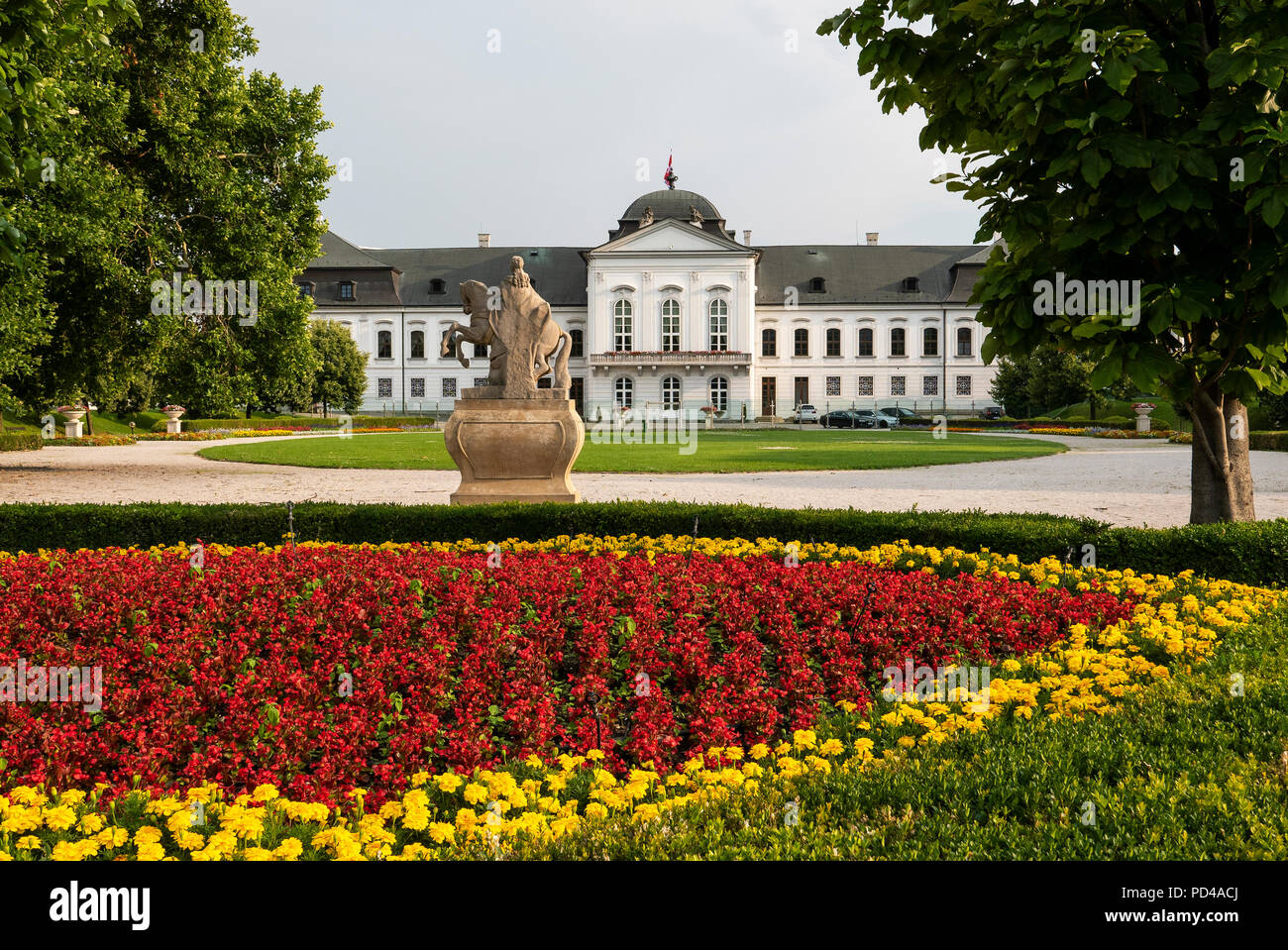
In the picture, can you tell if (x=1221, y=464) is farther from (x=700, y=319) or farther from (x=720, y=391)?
(x=700, y=319)

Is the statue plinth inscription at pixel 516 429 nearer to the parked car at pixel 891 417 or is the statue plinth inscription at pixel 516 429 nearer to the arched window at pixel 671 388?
the parked car at pixel 891 417

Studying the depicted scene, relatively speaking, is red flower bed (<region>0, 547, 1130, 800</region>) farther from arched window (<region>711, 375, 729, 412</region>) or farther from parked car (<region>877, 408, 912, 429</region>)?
arched window (<region>711, 375, 729, 412</region>)

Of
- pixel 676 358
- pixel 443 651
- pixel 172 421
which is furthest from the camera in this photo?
pixel 676 358

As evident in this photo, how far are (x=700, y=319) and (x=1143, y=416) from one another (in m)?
29.4

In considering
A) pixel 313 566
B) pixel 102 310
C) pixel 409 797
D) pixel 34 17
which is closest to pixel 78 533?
pixel 313 566

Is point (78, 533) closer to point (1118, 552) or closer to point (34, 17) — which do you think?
point (34, 17)

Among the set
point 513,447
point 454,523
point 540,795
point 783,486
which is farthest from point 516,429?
point 540,795

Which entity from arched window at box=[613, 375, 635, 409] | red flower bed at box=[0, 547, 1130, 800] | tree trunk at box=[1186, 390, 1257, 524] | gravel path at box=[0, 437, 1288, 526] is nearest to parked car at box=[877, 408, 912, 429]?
arched window at box=[613, 375, 635, 409]

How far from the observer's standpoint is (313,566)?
248 inches

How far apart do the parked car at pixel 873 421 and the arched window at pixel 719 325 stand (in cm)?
1265

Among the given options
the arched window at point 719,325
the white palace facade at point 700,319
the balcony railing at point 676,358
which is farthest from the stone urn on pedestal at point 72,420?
the arched window at point 719,325

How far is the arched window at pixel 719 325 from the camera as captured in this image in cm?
6175

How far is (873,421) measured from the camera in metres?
51.8
